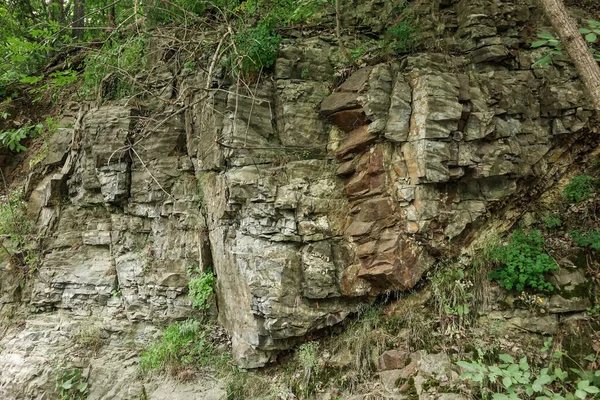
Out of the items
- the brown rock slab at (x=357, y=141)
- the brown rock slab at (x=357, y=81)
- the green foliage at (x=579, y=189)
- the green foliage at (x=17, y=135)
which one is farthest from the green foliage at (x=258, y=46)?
the green foliage at (x=579, y=189)

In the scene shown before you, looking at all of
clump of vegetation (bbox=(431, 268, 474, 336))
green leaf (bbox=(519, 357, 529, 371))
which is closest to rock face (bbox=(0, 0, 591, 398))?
clump of vegetation (bbox=(431, 268, 474, 336))

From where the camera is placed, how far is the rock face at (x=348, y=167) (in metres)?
4.19

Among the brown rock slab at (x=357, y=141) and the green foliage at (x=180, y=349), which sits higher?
the brown rock slab at (x=357, y=141)

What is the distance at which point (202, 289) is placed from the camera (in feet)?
17.0

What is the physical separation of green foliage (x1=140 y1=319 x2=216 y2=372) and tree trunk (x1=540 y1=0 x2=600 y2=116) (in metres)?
5.49

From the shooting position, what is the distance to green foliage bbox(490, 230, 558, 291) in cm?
385

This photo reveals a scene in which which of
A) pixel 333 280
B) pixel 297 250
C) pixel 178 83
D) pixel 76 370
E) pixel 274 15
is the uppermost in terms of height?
pixel 274 15

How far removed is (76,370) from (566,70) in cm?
880

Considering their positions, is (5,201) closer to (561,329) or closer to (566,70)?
(561,329)

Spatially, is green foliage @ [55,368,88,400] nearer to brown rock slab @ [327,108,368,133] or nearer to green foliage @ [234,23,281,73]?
green foliage @ [234,23,281,73]

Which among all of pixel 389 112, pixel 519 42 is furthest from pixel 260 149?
pixel 519 42

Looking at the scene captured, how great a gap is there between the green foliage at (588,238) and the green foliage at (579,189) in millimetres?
496

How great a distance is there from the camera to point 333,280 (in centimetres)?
433

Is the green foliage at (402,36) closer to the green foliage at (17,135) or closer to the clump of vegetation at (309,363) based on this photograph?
the clump of vegetation at (309,363)
